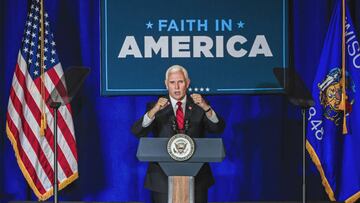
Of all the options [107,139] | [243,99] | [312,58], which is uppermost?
[312,58]

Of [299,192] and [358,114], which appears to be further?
[299,192]

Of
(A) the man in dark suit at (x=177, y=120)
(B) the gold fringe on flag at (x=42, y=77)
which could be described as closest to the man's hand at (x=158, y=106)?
(A) the man in dark suit at (x=177, y=120)

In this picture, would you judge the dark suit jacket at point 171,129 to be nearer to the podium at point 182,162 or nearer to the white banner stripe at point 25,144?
the podium at point 182,162

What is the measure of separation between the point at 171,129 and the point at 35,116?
1.58 m

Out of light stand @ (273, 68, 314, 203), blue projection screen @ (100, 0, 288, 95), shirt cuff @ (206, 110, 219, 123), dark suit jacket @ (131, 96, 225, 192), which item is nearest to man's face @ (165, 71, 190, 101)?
dark suit jacket @ (131, 96, 225, 192)

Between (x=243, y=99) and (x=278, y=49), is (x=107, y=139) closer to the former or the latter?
(x=243, y=99)

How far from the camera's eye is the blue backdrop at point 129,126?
505 cm

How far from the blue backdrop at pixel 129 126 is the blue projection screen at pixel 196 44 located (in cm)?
9

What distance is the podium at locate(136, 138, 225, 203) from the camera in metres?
3.21

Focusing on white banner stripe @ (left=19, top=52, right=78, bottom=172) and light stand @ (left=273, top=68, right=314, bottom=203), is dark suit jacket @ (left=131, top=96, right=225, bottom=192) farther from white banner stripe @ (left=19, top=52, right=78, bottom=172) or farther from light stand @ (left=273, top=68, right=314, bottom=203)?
white banner stripe @ (left=19, top=52, right=78, bottom=172)

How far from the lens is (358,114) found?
4.81 m

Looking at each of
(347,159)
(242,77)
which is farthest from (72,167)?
(347,159)

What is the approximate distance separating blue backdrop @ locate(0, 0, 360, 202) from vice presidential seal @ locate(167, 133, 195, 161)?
186 centimetres

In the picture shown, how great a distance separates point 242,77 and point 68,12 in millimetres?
1535
